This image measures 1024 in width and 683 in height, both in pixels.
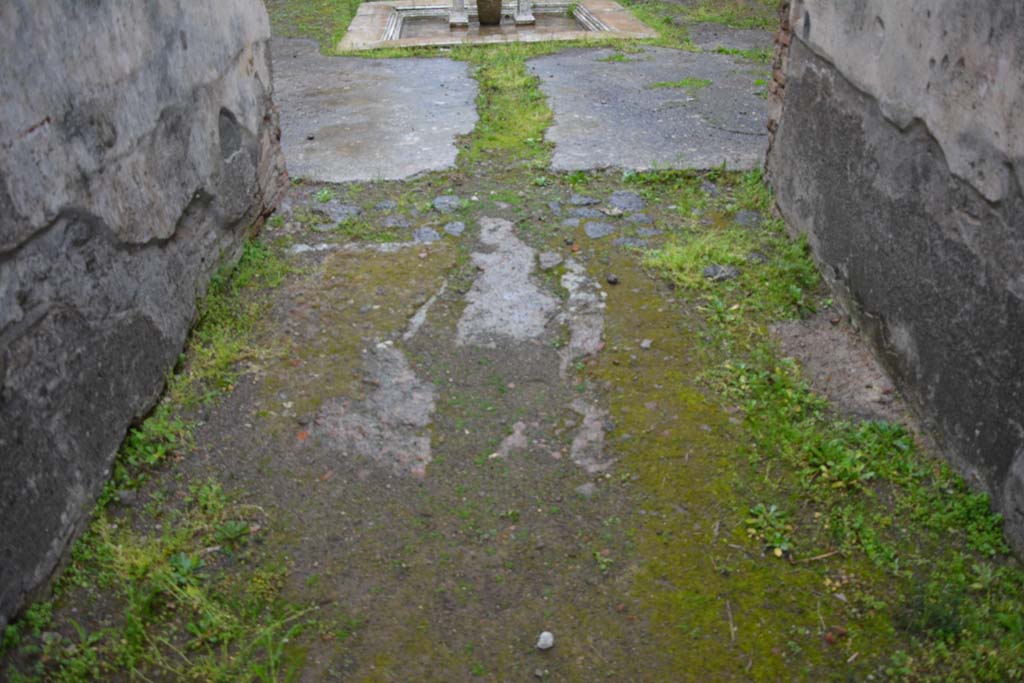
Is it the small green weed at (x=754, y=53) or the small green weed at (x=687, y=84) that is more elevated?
the small green weed at (x=754, y=53)

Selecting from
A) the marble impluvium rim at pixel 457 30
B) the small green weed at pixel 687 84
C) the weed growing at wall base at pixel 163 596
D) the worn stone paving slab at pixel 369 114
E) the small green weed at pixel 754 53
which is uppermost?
the marble impluvium rim at pixel 457 30

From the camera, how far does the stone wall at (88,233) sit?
1909mm

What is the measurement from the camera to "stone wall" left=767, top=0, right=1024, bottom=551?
2.03 meters

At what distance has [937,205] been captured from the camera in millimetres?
2365

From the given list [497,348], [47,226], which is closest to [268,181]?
[497,348]

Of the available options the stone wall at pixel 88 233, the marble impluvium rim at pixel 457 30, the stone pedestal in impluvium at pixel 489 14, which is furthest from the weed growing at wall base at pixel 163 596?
the stone pedestal in impluvium at pixel 489 14

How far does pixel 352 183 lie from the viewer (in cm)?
438

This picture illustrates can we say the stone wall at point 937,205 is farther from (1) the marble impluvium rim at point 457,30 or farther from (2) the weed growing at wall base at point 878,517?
(1) the marble impluvium rim at point 457,30

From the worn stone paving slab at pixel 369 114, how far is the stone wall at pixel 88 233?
1.49 m

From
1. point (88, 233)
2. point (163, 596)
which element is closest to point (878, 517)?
point (163, 596)

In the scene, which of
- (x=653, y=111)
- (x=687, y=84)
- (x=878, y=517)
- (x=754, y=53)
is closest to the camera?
(x=878, y=517)

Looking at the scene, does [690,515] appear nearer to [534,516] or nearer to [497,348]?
[534,516]

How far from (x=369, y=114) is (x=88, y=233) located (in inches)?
136

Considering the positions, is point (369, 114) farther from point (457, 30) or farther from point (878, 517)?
point (878, 517)
